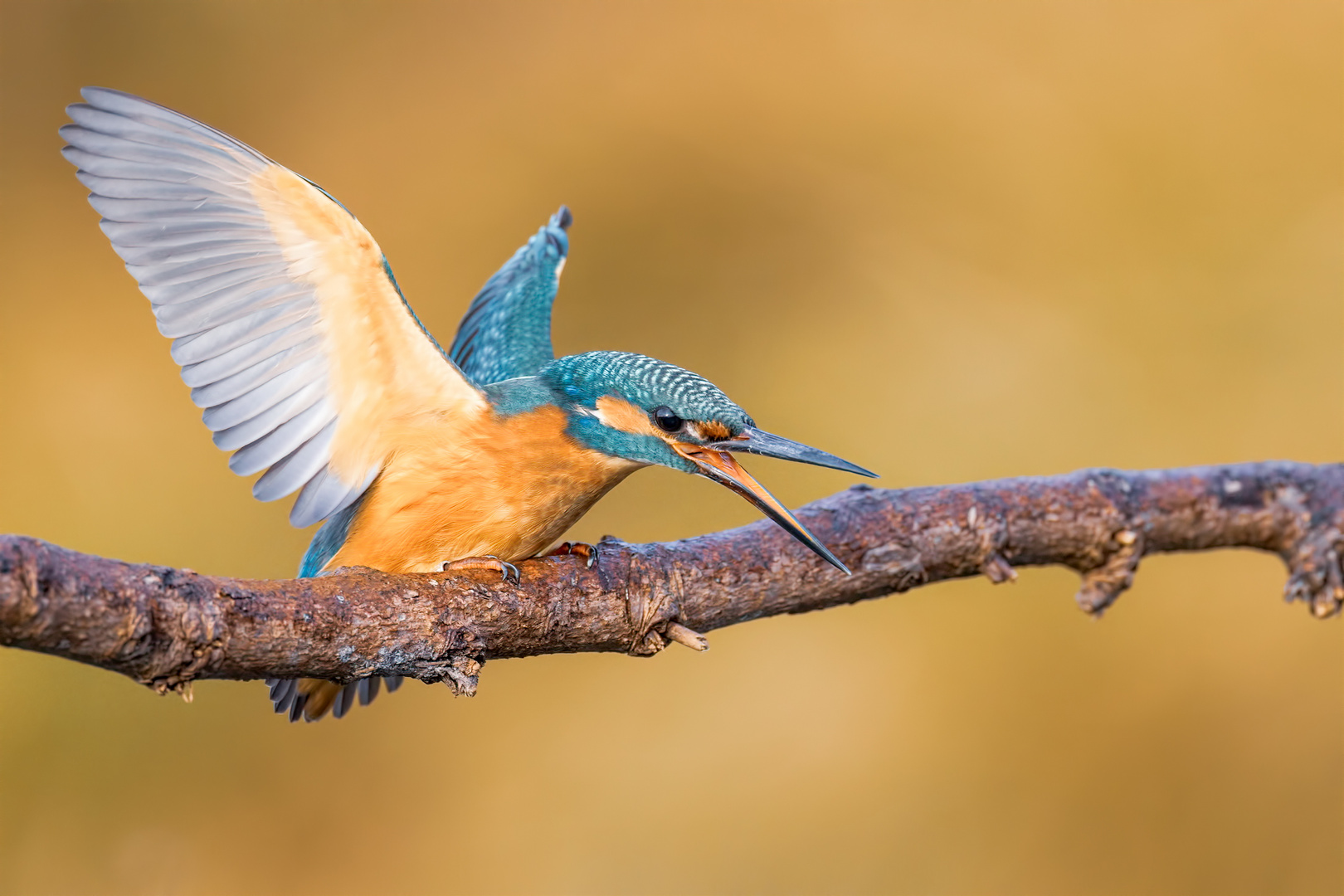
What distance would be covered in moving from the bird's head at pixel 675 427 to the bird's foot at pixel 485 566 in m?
0.24

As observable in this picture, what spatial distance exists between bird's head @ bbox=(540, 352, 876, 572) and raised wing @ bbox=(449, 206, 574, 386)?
2.05 ft

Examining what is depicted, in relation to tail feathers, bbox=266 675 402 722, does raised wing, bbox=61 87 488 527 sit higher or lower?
higher

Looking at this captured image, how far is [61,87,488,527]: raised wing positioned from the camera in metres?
1.73

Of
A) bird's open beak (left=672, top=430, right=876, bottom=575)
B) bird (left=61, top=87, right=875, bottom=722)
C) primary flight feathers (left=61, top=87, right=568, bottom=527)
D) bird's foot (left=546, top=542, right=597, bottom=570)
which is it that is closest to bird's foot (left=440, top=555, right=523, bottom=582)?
bird (left=61, top=87, right=875, bottom=722)

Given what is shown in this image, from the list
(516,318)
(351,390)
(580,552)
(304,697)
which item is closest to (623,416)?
(580,552)

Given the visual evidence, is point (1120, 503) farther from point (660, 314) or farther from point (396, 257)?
point (396, 257)

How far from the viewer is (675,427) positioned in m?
1.85

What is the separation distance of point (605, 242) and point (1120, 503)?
260cm

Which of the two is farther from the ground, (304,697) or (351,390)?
(351,390)

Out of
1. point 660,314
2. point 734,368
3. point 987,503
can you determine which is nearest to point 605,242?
point 660,314

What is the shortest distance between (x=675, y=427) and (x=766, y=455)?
0.52 ft

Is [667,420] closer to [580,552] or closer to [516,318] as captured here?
[580,552]

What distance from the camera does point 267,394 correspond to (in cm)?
186

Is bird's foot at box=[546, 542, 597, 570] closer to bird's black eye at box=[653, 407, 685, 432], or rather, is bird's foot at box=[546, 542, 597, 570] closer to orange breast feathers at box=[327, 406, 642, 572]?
orange breast feathers at box=[327, 406, 642, 572]
